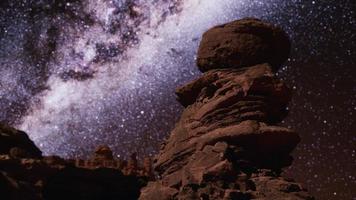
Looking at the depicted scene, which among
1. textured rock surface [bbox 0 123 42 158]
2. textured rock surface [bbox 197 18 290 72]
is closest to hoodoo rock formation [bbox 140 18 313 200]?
textured rock surface [bbox 197 18 290 72]

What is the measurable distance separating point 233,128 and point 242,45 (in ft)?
15.6

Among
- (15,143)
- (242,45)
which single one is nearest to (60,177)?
(15,143)

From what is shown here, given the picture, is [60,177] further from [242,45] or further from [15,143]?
[242,45]

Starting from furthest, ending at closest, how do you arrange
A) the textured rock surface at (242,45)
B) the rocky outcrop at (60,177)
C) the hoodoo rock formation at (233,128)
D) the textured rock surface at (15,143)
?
the textured rock surface at (15,143)
the rocky outcrop at (60,177)
the textured rock surface at (242,45)
the hoodoo rock formation at (233,128)

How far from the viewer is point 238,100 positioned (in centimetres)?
1702

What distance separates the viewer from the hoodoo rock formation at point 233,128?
1439 cm

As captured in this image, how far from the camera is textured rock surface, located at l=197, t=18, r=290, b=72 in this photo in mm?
18891

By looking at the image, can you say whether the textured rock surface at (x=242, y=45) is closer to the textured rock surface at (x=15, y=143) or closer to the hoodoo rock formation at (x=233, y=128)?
the hoodoo rock formation at (x=233, y=128)

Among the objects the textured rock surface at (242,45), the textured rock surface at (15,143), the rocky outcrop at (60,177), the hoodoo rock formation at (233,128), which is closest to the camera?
the hoodoo rock formation at (233,128)

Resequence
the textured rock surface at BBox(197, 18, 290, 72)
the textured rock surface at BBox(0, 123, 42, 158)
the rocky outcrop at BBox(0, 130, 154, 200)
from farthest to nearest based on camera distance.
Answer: the textured rock surface at BBox(0, 123, 42, 158) < the rocky outcrop at BBox(0, 130, 154, 200) < the textured rock surface at BBox(197, 18, 290, 72)

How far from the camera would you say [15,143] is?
2858 centimetres

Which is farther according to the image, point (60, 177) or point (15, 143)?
point (15, 143)

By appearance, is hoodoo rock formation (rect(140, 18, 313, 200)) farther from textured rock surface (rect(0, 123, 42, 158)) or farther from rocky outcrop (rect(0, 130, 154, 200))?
textured rock surface (rect(0, 123, 42, 158))

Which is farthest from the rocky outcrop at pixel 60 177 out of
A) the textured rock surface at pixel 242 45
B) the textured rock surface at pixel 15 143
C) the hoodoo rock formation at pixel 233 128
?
the textured rock surface at pixel 242 45
